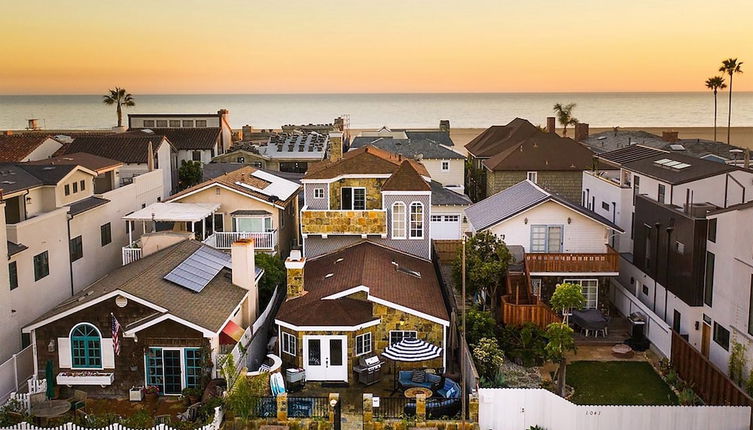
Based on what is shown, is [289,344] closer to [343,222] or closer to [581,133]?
[343,222]

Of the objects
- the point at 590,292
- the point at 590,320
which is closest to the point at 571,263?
the point at 590,292

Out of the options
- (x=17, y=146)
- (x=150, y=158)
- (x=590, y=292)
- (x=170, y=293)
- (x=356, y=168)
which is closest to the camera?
(x=170, y=293)

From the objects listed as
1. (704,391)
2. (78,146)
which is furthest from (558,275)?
(78,146)

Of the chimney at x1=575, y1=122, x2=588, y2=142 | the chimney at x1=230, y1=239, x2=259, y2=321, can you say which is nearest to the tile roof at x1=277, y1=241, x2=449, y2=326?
the chimney at x1=230, y1=239, x2=259, y2=321

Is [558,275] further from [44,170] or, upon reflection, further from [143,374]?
[44,170]

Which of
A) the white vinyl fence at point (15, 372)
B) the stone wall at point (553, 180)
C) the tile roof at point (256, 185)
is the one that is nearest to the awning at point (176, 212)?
the tile roof at point (256, 185)

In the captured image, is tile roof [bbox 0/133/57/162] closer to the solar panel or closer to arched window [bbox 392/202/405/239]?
the solar panel
